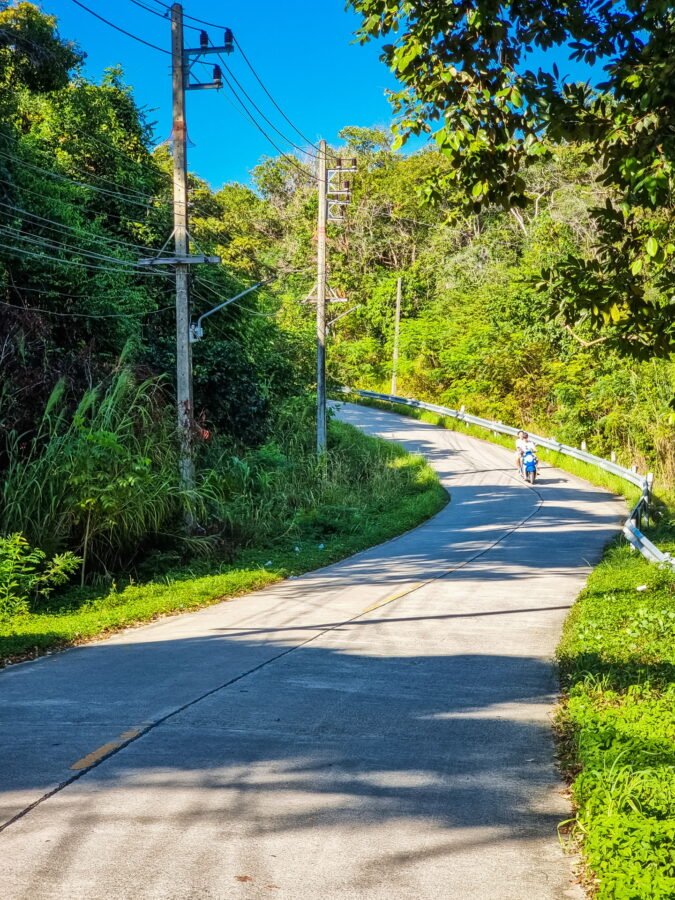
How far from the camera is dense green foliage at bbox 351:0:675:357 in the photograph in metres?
8.49

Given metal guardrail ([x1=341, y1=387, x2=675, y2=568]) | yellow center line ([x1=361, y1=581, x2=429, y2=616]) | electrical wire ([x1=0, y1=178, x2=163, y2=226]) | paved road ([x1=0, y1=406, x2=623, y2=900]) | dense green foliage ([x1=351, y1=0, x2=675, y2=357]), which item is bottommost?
yellow center line ([x1=361, y1=581, x2=429, y2=616])

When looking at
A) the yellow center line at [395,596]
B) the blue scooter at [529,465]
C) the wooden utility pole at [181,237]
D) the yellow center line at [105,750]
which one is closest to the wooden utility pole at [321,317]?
the blue scooter at [529,465]

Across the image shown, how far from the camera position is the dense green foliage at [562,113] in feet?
27.9

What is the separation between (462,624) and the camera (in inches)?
515

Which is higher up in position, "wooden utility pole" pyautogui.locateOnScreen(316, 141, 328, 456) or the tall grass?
"wooden utility pole" pyautogui.locateOnScreen(316, 141, 328, 456)

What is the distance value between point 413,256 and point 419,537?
50.0 meters

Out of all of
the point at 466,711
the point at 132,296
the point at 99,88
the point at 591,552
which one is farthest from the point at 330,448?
the point at 466,711

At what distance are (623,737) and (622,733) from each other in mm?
84

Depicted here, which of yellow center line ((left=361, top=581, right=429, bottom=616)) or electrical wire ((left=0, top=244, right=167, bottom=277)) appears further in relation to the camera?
electrical wire ((left=0, top=244, right=167, bottom=277))

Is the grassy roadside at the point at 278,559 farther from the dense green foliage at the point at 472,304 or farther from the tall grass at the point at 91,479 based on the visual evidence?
the dense green foliage at the point at 472,304

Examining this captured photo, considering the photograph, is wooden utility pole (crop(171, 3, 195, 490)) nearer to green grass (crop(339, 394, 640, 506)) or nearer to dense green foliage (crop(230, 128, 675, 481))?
dense green foliage (crop(230, 128, 675, 481))

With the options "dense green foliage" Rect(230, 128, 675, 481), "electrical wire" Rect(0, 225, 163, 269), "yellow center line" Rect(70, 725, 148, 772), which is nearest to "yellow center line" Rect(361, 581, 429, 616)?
"yellow center line" Rect(70, 725, 148, 772)

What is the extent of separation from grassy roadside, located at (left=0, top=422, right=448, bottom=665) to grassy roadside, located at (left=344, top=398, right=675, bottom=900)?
5797 mm

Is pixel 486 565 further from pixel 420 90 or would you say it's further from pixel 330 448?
pixel 330 448
